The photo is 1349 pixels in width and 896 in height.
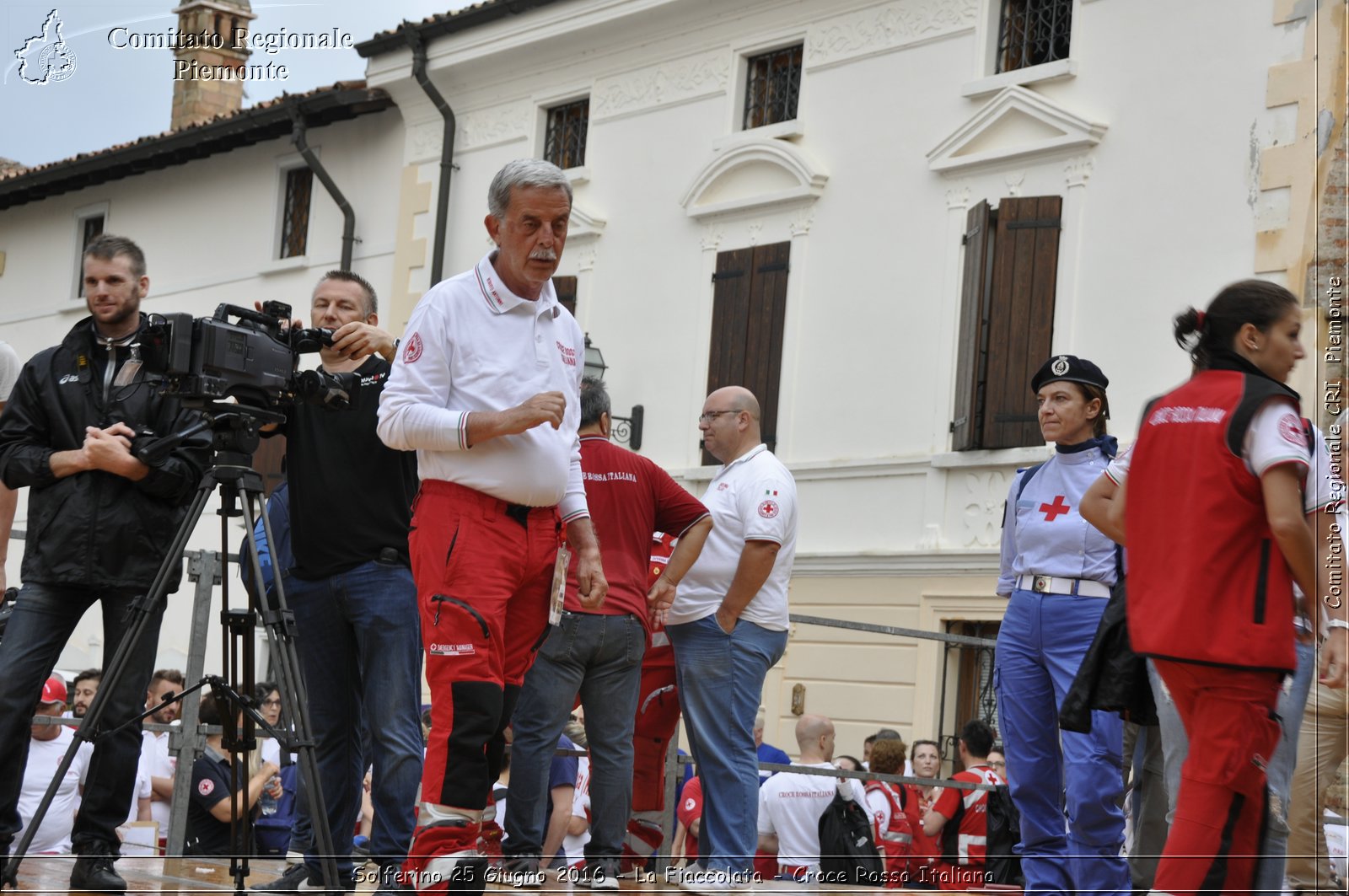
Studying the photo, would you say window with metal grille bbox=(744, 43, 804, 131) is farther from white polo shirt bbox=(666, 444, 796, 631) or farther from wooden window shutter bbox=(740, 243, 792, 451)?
white polo shirt bbox=(666, 444, 796, 631)

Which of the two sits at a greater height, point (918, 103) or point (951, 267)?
point (918, 103)

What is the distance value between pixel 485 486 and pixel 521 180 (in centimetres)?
90

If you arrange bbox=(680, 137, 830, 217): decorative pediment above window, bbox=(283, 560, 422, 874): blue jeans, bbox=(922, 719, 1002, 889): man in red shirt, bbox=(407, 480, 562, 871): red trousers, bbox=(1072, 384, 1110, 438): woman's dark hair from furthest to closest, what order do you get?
bbox=(680, 137, 830, 217): decorative pediment above window → bbox=(922, 719, 1002, 889): man in red shirt → bbox=(1072, 384, 1110, 438): woman's dark hair → bbox=(283, 560, 422, 874): blue jeans → bbox=(407, 480, 562, 871): red trousers

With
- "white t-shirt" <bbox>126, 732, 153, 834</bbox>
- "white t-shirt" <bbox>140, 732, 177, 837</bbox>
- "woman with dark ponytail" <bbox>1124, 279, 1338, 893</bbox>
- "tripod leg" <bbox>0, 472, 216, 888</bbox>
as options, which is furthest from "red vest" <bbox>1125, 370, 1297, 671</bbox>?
"white t-shirt" <bbox>140, 732, 177, 837</bbox>

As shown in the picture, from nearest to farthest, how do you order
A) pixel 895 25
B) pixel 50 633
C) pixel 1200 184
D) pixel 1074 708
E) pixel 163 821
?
pixel 50 633
pixel 1074 708
pixel 163 821
pixel 1200 184
pixel 895 25

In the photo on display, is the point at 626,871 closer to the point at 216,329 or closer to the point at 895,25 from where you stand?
the point at 216,329

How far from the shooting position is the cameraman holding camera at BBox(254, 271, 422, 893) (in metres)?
5.41

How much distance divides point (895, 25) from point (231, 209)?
1144 centimetres

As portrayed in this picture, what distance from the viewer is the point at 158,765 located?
9805 mm

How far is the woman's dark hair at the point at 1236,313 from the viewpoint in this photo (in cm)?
479

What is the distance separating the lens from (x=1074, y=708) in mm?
5918

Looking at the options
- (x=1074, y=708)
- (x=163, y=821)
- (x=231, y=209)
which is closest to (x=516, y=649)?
(x=1074, y=708)

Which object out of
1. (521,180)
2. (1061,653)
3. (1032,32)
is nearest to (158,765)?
(1061,653)

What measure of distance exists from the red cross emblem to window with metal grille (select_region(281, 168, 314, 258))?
17.7m
